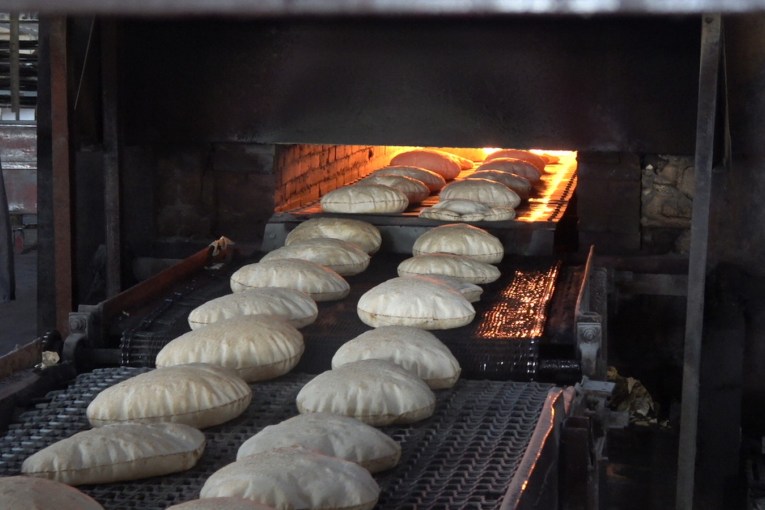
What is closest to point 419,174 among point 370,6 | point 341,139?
point 341,139

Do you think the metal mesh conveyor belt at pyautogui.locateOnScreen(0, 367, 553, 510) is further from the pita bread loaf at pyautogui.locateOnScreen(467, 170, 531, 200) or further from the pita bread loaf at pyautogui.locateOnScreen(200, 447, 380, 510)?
the pita bread loaf at pyautogui.locateOnScreen(467, 170, 531, 200)

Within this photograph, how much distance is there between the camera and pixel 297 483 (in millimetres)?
1652

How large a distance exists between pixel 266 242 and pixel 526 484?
2331 mm

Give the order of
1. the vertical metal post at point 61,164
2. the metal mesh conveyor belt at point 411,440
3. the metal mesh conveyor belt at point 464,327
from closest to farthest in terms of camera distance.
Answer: the metal mesh conveyor belt at point 411,440 < the metal mesh conveyor belt at point 464,327 < the vertical metal post at point 61,164

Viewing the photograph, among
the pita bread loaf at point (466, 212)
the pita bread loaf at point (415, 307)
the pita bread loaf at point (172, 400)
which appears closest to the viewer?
the pita bread loaf at point (172, 400)

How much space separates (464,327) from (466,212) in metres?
1.04

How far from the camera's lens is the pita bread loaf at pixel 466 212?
12.2ft

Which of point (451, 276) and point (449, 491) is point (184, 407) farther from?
point (451, 276)

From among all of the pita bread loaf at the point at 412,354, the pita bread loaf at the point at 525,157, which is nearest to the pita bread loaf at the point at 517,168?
the pita bread loaf at the point at 525,157

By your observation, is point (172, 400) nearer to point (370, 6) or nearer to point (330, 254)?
point (330, 254)

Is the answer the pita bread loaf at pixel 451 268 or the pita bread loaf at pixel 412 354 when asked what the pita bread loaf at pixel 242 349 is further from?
the pita bread loaf at pixel 451 268

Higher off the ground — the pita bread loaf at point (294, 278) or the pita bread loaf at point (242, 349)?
the pita bread loaf at point (294, 278)

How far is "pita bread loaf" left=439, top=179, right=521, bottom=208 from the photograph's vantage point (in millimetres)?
3850

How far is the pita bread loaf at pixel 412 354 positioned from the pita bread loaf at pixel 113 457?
580 mm
